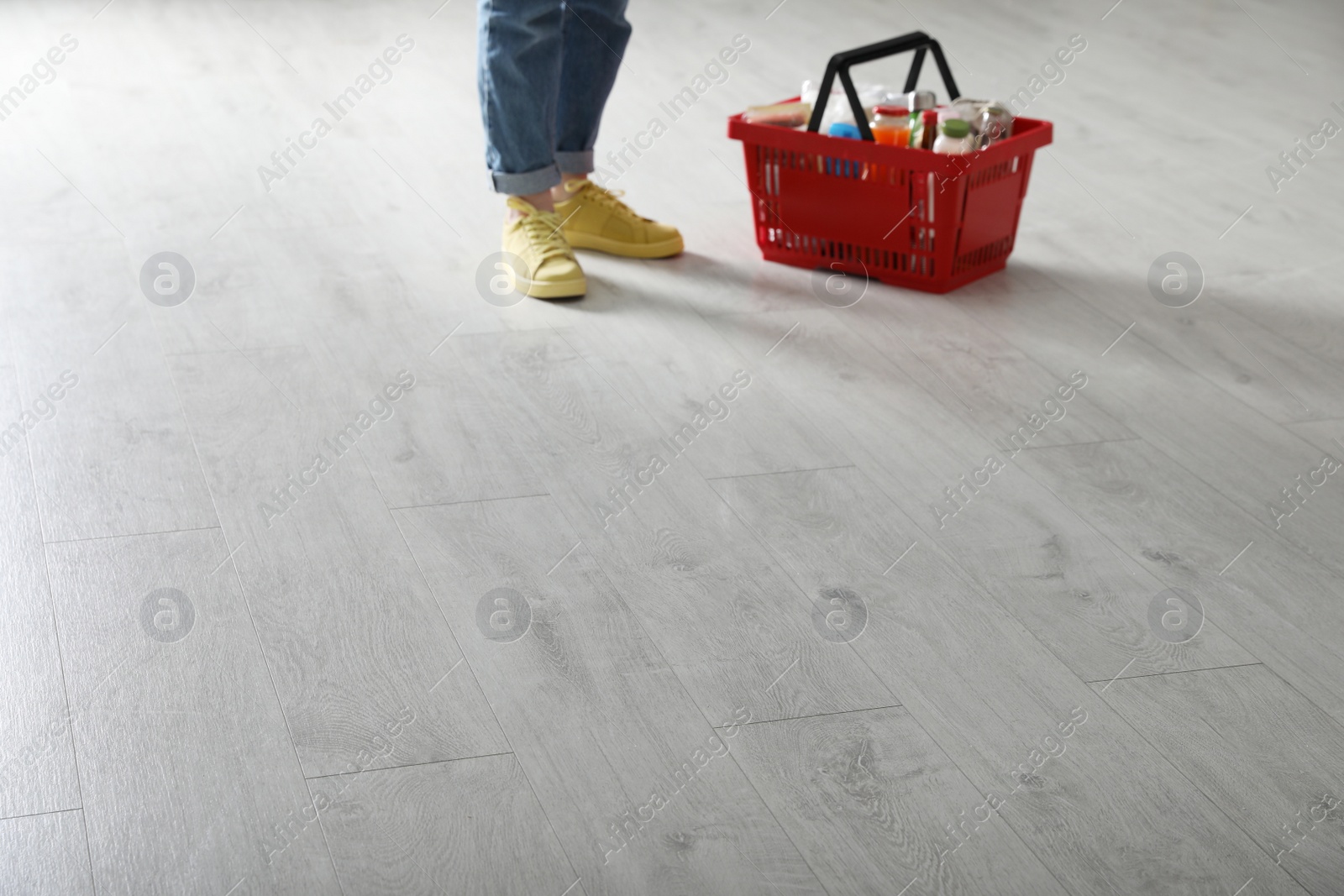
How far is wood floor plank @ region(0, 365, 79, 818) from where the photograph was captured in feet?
3.11

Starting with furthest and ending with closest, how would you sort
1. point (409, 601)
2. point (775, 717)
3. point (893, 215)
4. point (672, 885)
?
point (893, 215)
point (409, 601)
point (775, 717)
point (672, 885)

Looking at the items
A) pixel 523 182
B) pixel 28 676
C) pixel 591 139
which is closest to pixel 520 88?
pixel 523 182

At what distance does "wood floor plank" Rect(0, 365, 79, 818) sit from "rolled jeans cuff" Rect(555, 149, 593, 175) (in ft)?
3.09

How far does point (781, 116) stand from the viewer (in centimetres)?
194

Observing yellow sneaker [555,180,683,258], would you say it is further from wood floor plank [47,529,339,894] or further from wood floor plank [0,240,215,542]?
wood floor plank [47,529,339,894]

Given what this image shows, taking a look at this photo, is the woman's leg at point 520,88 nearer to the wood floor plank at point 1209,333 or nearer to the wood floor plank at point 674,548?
the wood floor plank at point 674,548

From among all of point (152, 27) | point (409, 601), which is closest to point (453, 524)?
point (409, 601)

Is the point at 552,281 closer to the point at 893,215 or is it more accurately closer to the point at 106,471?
the point at 893,215

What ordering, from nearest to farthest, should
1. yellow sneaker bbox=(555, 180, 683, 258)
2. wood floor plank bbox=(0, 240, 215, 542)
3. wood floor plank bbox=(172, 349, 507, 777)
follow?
1. wood floor plank bbox=(172, 349, 507, 777)
2. wood floor plank bbox=(0, 240, 215, 542)
3. yellow sneaker bbox=(555, 180, 683, 258)

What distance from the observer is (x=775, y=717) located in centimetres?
104

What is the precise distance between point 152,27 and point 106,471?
2.81m

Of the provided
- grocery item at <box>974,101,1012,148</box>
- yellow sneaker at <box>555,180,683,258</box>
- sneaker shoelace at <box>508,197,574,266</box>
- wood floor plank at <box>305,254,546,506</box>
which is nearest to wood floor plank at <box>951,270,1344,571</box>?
grocery item at <box>974,101,1012,148</box>

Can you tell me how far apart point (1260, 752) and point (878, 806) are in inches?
11.7

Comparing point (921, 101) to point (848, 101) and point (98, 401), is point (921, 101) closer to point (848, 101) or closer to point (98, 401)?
point (848, 101)
